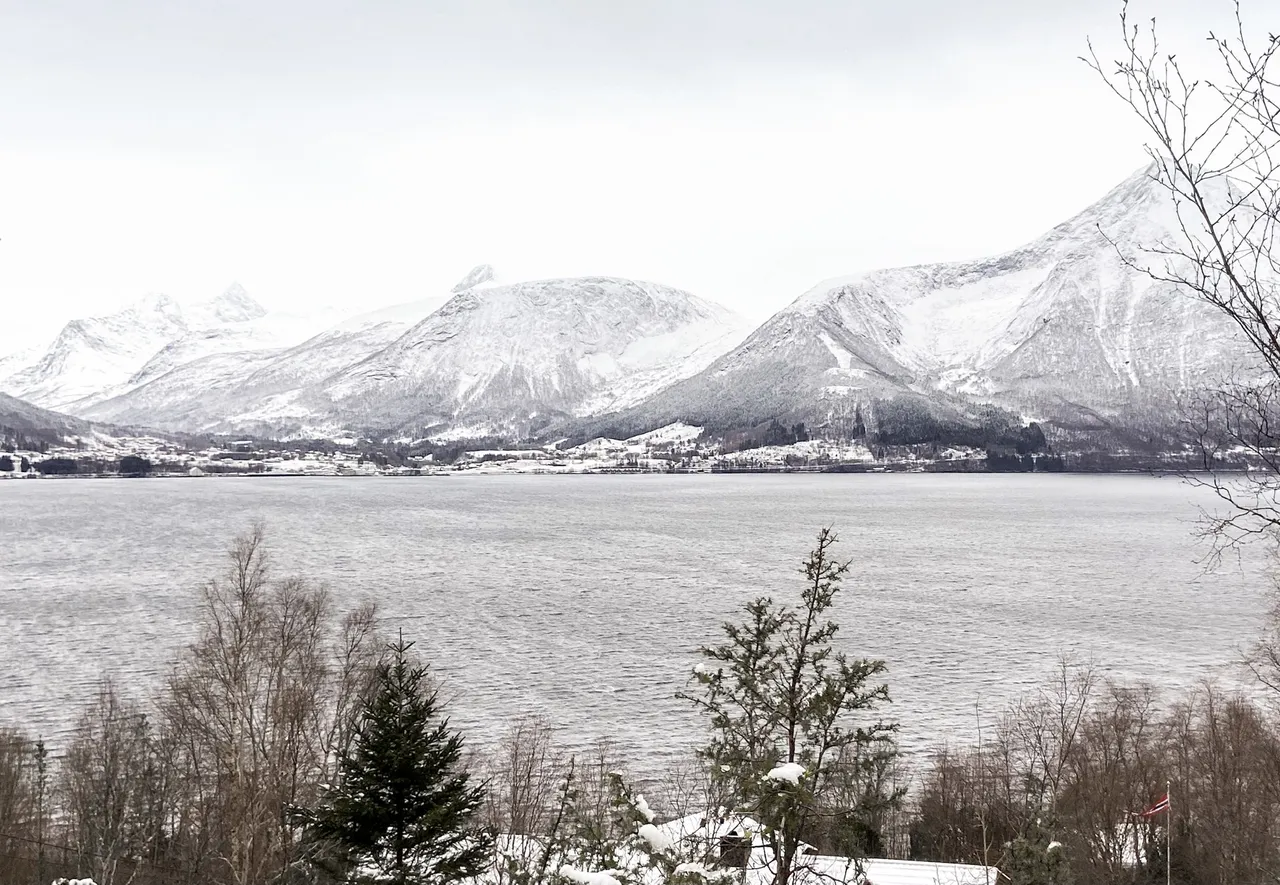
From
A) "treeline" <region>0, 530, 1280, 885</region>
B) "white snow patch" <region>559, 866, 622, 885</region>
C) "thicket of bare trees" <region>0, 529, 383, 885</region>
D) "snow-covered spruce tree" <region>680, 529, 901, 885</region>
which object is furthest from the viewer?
"thicket of bare trees" <region>0, 529, 383, 885</region>

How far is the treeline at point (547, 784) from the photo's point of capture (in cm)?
1163

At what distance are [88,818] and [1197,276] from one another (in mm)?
27538

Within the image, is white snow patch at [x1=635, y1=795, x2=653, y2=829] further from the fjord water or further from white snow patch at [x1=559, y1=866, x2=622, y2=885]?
the fjord water

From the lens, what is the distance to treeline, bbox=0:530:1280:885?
458 inches

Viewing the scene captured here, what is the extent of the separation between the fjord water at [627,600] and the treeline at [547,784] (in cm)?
536

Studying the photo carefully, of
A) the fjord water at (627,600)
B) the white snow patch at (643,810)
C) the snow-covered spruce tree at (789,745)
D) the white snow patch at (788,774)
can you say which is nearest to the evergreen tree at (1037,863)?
the snow-covered spruce tree at (789,745)

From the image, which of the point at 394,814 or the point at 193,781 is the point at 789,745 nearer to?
the point at 394,814

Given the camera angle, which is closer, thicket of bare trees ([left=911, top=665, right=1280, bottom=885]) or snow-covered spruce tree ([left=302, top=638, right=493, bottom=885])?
snow-covered spruce tree ([left=302, top=638, right=493, bottom=885])

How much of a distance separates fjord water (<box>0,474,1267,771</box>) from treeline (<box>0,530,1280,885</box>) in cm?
536

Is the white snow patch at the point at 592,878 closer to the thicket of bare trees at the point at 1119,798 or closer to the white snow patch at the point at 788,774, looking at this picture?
the white snow patch at the point at 788,774

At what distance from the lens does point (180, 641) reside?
48969 millimetres

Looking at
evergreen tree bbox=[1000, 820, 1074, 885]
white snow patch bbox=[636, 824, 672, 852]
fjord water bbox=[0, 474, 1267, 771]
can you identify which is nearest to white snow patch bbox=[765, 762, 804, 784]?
white snow patch bbox=[636, 824, 672, 852]

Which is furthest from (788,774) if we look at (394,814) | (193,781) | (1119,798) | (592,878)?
(193,781)

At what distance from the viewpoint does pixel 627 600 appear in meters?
67.2
